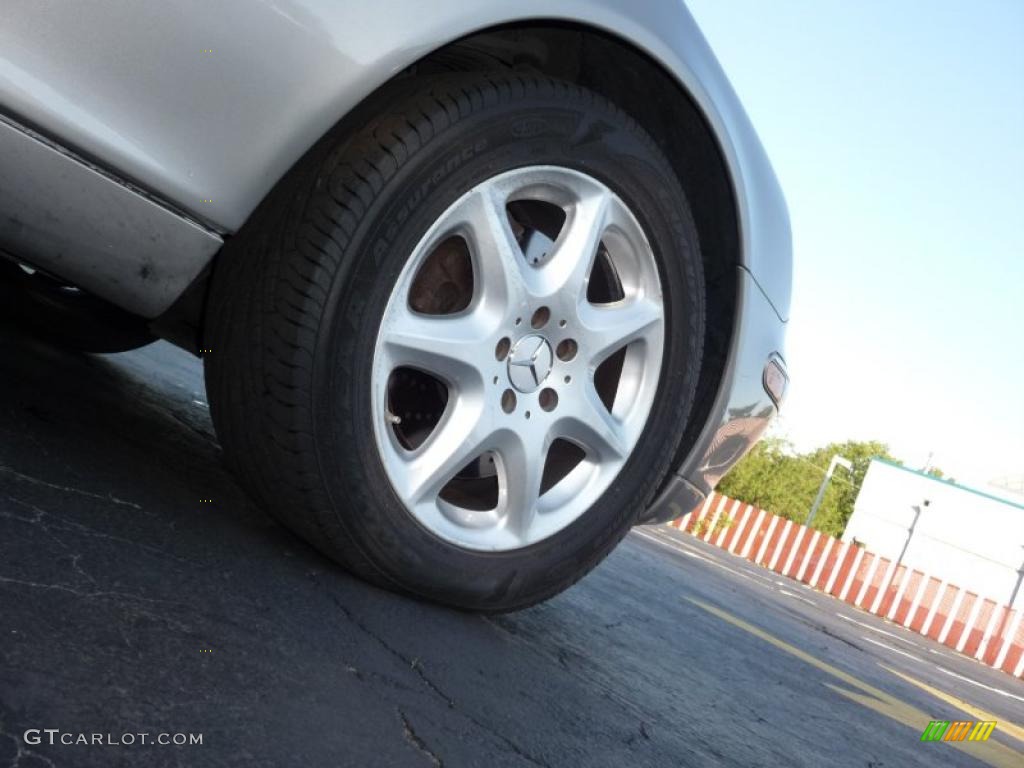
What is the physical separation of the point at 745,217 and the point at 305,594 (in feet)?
4.13

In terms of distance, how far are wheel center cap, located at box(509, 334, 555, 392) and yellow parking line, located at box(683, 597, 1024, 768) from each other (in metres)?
1.92

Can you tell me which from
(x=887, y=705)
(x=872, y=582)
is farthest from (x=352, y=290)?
(x=872, y=582)

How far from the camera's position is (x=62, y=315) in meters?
2.81

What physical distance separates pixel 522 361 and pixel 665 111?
63 cm

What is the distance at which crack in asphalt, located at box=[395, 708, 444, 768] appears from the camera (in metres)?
1.25

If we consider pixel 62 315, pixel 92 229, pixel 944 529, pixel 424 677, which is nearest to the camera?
pixel 92 229

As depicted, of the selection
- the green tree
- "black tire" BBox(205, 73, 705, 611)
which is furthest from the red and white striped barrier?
the green tree

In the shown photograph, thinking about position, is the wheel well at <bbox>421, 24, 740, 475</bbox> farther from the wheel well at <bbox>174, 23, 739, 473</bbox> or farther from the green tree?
the green tree

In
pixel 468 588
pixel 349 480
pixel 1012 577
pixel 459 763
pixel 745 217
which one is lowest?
pixel 459 763

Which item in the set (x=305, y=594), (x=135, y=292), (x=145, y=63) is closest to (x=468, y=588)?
(x=305, y=594)

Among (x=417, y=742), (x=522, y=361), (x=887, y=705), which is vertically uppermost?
(x=522, y=361)

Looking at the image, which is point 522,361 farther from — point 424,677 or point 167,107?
point 167,107

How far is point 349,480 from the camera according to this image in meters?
1.62

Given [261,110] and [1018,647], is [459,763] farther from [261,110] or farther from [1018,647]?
[1018,647]
